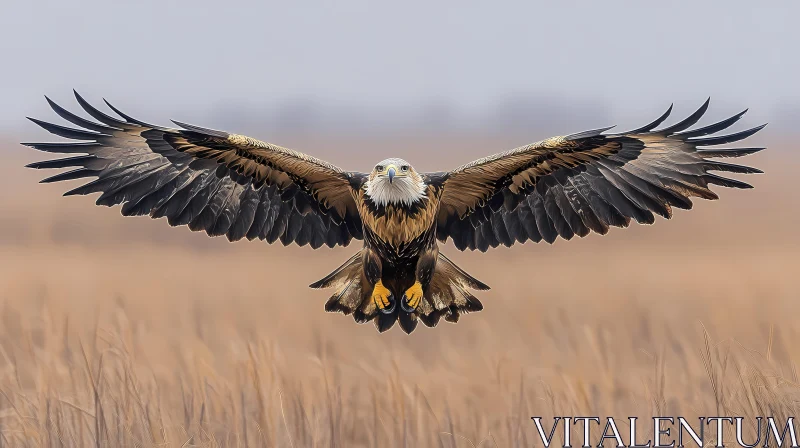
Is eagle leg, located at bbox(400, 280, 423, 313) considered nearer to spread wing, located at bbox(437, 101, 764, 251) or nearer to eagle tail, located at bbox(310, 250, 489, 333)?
eagle tail, located at bbox(310, 250, 489, 333)

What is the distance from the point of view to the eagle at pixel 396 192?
7250 mm

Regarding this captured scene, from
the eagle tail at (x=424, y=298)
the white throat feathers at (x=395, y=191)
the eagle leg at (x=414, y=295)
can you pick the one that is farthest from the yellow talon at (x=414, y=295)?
the white throat feathers at (x=395, y=191)

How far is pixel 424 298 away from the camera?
26.1 ft

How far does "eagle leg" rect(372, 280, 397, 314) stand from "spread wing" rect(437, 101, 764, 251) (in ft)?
2.93

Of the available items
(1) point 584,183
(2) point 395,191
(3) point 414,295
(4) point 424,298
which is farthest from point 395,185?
(1) point 584,183

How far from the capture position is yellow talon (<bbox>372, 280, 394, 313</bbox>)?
7.71 metres

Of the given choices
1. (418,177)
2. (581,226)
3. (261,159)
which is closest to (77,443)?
(261,159)

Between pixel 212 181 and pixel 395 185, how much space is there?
1.60 meters

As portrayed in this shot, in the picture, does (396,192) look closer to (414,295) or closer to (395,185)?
(395,185)

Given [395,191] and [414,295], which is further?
[414,295]

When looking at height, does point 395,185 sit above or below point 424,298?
above

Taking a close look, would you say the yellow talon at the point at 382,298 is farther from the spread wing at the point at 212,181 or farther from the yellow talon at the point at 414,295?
the spread wing at the point at 212,181

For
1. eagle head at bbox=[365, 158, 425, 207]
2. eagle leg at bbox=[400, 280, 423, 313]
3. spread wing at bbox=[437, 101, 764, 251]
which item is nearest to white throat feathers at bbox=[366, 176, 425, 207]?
eagle head at bbox=[365, 158, 425, 207]

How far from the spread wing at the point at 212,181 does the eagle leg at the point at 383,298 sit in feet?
2.33
